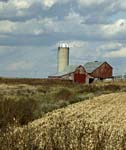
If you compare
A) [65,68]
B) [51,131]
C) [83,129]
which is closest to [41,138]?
[51,131]

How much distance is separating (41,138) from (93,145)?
3.46 ft

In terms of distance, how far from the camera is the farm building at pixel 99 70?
341 ft

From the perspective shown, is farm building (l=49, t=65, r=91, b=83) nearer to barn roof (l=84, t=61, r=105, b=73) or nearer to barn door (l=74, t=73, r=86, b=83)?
barn door (l=74, t=73, r=86, b=83)

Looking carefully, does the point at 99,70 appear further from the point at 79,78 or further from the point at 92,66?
the point at 79,78

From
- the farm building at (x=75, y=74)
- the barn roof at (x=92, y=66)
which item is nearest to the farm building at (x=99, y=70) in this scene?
the barn roof at (x=92, y=66)

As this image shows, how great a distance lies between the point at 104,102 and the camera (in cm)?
2820

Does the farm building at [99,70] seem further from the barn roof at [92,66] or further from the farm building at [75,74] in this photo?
the farm building at [75,74]

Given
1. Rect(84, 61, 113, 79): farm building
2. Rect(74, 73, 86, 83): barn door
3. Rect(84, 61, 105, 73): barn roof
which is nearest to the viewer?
Rect(74, 73, 86, 83): barn door

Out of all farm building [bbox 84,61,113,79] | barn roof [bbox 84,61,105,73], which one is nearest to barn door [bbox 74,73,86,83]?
farm building [bbox 84,61,113,79]

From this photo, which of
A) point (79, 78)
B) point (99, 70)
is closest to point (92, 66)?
point (99, 70)

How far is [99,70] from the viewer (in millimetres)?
105062

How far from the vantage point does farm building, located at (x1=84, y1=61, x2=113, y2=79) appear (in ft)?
341

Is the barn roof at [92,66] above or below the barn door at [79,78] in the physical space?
above

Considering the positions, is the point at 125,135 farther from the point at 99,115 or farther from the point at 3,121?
the point at 99,115
